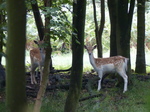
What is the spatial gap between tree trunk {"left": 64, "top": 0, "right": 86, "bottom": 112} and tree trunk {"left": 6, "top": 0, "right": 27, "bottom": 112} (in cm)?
304

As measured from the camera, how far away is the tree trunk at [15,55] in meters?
1.77

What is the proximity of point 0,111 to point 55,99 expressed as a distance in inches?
75.6

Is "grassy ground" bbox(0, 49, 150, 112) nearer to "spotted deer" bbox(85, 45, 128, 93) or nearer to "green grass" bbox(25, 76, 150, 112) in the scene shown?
"green grass" bbox(25, 76, 150, 112)

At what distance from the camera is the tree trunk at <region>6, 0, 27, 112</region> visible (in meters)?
1.77

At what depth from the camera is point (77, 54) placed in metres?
5.03

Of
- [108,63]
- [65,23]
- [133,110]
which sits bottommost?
[133,110]

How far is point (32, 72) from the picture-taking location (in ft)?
34.8

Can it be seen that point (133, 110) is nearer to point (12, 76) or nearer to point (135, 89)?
point (135, 89)

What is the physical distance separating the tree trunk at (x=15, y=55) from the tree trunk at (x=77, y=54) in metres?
3.04

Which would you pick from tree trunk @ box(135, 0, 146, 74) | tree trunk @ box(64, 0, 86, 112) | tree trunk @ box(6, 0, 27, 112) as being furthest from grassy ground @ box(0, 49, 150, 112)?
tree trunk @ box(135, 0, 146, 74)

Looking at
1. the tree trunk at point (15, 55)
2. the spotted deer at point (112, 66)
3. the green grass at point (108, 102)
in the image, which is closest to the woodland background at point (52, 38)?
the tree trunk at point (15, 55)

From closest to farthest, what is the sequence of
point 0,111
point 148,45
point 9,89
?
point 9,89 < point 0,111 < point 148,45

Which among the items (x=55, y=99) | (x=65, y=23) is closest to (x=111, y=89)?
(x=55, y=99)

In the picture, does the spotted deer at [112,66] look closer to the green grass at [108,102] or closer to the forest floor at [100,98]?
the forest floor at [100,98]
